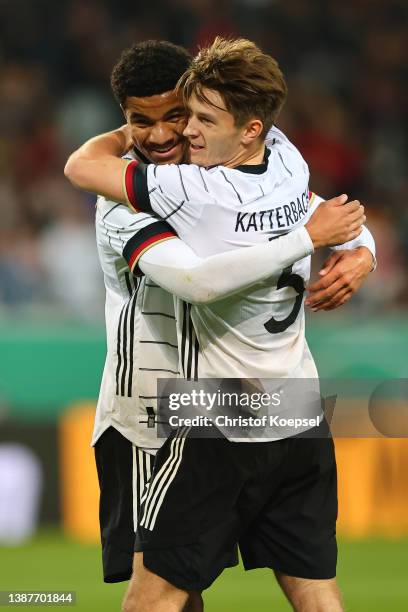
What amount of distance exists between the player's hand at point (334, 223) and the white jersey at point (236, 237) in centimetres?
8

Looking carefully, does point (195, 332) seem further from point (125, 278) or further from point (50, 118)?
point (50, 118)

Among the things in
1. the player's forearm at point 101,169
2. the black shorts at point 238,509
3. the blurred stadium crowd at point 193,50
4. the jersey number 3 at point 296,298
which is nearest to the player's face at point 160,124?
the player's forearm at point 101,169

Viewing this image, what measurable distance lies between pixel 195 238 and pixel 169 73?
0.66m

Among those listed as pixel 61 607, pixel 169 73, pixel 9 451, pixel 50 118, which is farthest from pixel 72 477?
pixel 169 73

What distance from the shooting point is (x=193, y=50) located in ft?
37.9

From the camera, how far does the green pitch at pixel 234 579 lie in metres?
6.87

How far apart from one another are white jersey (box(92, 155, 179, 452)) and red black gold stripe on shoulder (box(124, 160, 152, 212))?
202mm

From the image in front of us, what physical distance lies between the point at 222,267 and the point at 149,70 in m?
0.83

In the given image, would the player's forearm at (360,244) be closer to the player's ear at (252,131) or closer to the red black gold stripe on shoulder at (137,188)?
the player's ear at (252,131)

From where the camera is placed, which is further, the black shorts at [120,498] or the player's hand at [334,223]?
the black shorts at [120,498]

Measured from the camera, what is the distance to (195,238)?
395cm

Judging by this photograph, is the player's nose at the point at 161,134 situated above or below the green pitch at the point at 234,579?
above

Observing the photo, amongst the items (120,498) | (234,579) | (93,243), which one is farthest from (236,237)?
(93,243)

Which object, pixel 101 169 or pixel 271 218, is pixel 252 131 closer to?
pixel 271 218
